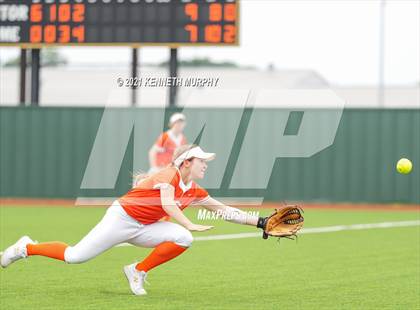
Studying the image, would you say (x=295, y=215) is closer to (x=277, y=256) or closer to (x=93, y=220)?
(x=277, y=256)

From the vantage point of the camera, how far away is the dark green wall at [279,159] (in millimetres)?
26297

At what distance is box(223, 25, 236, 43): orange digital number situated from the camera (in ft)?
75.6

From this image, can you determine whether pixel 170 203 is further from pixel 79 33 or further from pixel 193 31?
pixel 79 33

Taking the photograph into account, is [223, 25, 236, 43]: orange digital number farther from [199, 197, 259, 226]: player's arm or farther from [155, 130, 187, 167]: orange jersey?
[199, 197, 259, 226]: player's arm

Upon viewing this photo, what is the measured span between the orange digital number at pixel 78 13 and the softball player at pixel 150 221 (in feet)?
46.7

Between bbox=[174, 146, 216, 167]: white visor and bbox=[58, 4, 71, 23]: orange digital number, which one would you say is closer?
bbox=[174, 146, 216, 167]: white visor

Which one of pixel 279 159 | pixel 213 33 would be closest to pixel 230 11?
pixel 213 33

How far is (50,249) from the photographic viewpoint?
10359 millimetres

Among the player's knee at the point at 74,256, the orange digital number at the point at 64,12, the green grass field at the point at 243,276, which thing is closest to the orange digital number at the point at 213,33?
the orange digital number at the point at 64,12

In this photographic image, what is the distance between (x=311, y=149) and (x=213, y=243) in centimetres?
1064

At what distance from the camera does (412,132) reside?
85.6ft

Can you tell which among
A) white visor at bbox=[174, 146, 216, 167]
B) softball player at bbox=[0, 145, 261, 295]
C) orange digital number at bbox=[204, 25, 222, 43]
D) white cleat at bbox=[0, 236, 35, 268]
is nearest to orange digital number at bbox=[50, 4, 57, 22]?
orange digital number at bbox=[204, 25, 222, 43]

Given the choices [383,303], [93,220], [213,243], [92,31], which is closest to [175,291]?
[383,303]

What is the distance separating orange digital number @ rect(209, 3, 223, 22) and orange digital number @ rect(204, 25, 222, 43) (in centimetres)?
19
